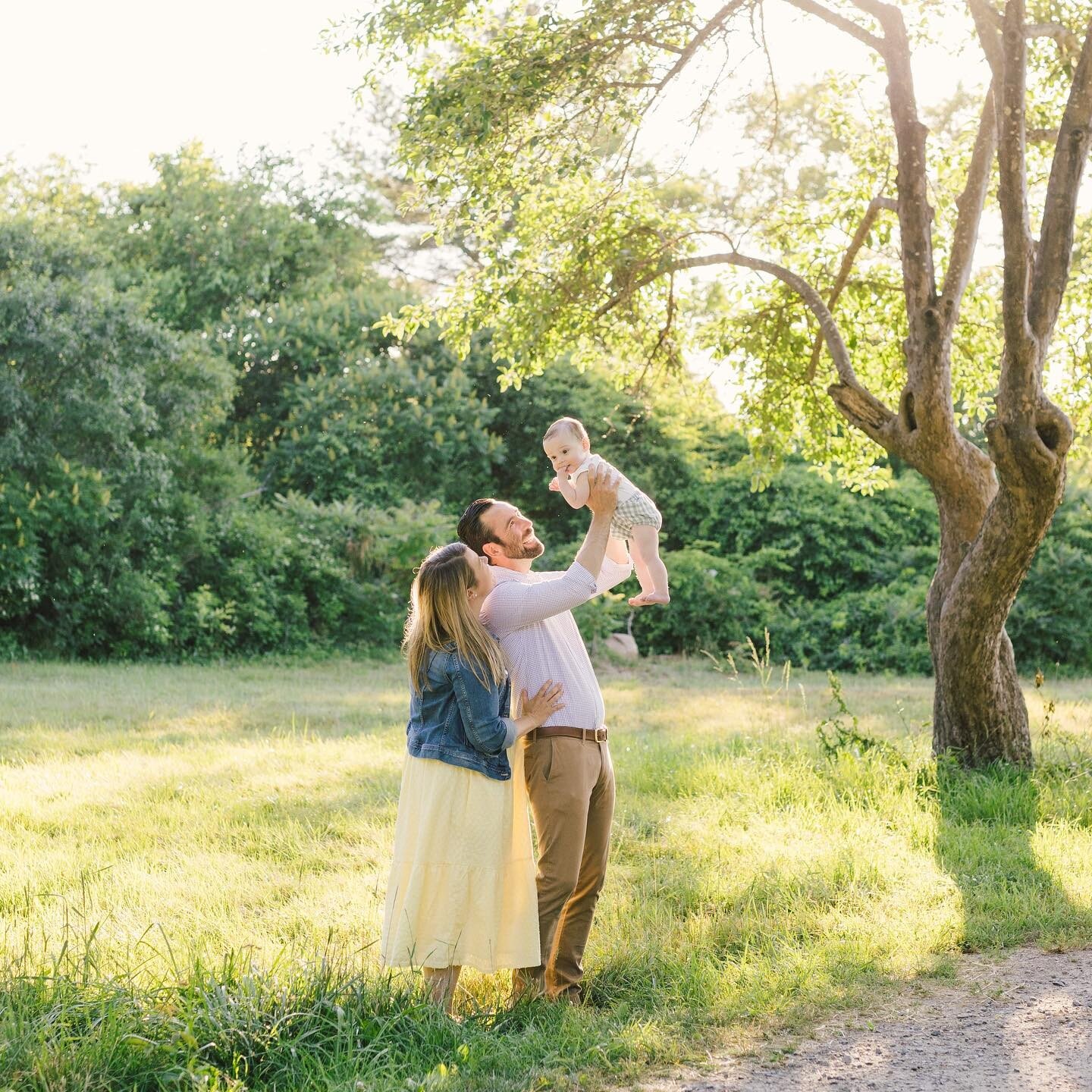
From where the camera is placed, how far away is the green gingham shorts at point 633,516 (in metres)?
4.88

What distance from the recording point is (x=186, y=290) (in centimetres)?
2156

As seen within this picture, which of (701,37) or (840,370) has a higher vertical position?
(701,37)

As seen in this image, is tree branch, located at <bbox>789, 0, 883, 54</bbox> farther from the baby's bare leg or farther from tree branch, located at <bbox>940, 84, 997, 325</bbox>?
the baby's bare leg

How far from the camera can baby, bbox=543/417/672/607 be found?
481 cm

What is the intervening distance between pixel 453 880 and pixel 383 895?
1.76 m

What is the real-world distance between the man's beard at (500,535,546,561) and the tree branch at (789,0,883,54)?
4.98 m

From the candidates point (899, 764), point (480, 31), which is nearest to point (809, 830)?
point (899, 764)

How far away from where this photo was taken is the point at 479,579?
4207 mm

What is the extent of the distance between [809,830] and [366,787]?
299 centimetres

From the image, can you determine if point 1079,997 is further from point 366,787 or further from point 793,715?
point 793,715

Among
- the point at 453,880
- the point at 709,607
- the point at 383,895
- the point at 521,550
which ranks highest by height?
the point at 521,550

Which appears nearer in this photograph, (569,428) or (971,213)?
(569,428)

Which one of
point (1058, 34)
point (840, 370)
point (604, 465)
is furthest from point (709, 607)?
point (604, 465)

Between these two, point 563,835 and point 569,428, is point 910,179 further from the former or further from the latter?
point 563,835
